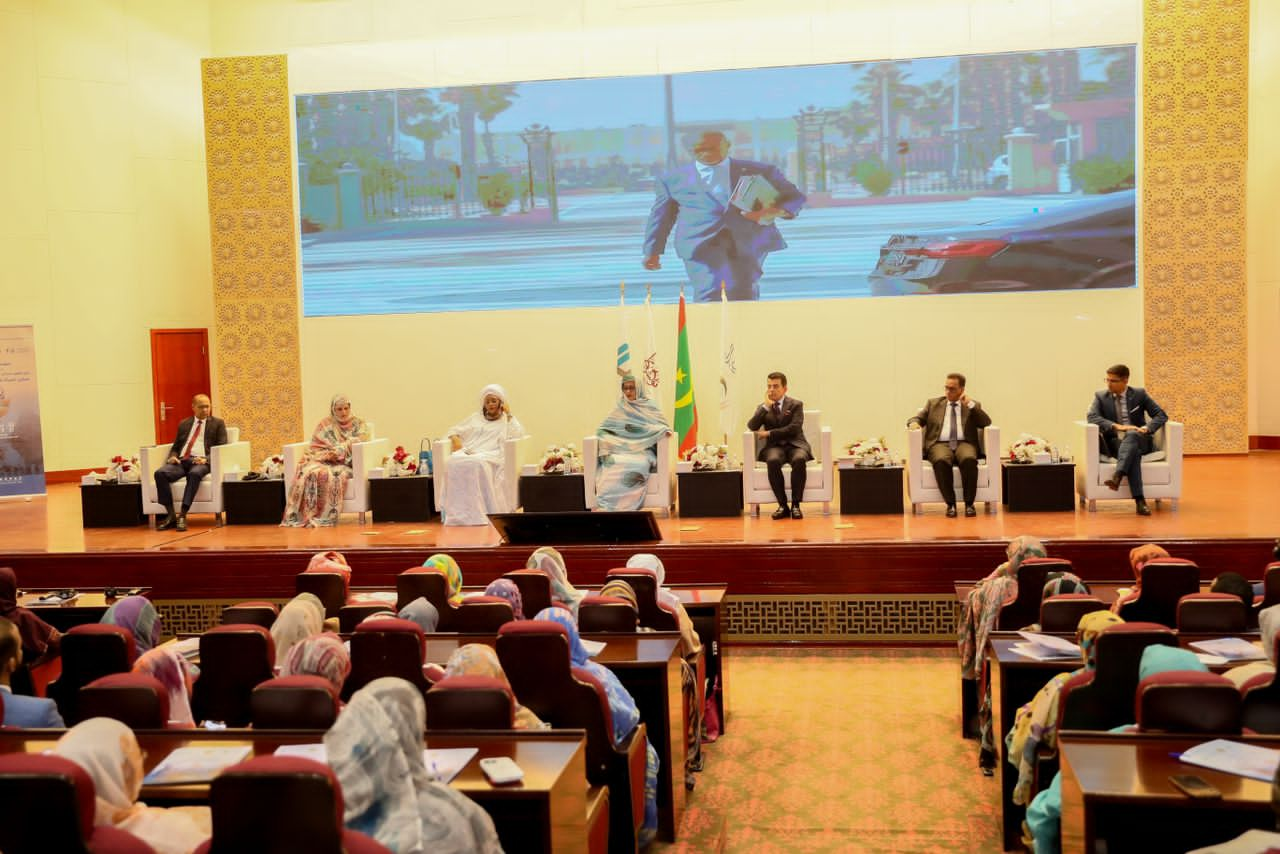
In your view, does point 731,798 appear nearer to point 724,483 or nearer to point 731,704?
point 731,704

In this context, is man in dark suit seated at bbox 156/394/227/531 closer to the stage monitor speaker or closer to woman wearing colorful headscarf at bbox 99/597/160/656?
the stage monitor speaker

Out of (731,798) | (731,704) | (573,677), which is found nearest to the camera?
(573,677)

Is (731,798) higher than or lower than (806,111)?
lower

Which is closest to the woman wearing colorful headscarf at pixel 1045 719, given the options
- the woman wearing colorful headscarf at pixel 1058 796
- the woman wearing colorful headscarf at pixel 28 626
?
the woman wearing colorful headscarf at pixel 1058 796

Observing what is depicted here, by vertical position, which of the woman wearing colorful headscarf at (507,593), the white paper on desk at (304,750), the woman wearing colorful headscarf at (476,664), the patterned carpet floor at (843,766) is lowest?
the patterned carpet floor at (843,766)

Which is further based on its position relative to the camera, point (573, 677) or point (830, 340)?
point (830, 340)

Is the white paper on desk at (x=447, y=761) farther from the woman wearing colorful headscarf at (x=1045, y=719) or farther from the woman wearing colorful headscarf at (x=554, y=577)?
the woman wearing colorful headscarf at (x=554, y=577)

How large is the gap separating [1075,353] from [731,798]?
8186 millimetres

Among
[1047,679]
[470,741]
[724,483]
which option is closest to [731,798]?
[1047,679]

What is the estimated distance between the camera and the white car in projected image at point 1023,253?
1170 centimetres

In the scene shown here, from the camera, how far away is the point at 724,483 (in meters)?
9.44

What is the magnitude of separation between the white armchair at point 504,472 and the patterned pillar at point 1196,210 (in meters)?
6.15

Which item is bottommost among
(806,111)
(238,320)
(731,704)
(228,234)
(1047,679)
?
(731,704)

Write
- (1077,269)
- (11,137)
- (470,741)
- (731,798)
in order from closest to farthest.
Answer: (470,741) → (731,798) → (1077,269) → (11,137)
